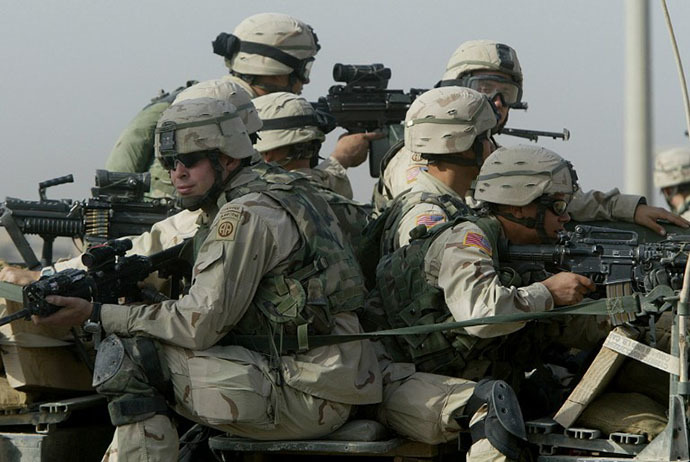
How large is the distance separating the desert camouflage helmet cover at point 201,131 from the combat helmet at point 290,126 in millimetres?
1617

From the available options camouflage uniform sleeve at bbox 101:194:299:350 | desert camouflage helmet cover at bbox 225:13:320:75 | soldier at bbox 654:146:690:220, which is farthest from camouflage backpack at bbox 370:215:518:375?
soldier at bbox 654:146:690:220

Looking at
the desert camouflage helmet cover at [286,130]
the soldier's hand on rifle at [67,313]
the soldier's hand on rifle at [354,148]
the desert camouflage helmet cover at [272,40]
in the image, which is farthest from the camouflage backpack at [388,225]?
the soldier's hand on rifle at [354,148]

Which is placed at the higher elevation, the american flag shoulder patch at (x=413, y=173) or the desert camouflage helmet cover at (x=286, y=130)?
the desert camouflage helmet cover at (x=286, y=130)

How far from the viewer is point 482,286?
5.92m

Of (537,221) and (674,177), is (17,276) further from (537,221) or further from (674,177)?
(674,177)

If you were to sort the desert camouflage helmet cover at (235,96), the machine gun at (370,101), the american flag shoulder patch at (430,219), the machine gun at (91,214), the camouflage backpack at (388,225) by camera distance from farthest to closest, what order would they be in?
the machine gun at (370,101), the machine gun at (91,214), the desert camouflage helmet cover at (235,96), the camouflage backpack at (388,225), the american flag shoulder patch at (430,219)

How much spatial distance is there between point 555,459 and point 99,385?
1926 mm

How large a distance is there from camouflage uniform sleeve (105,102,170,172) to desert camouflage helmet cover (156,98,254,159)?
367 centimetres

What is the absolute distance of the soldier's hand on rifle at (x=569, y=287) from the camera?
598 centimetres

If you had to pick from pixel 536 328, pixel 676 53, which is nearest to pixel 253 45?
pixel 536 328

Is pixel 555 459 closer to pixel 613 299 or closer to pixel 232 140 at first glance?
pixel 613 299

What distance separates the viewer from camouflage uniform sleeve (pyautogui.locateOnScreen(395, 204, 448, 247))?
675cm

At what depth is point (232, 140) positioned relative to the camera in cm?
618

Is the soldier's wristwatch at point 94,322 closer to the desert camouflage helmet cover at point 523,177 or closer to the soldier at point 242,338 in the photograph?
the soldier at point 242,338
